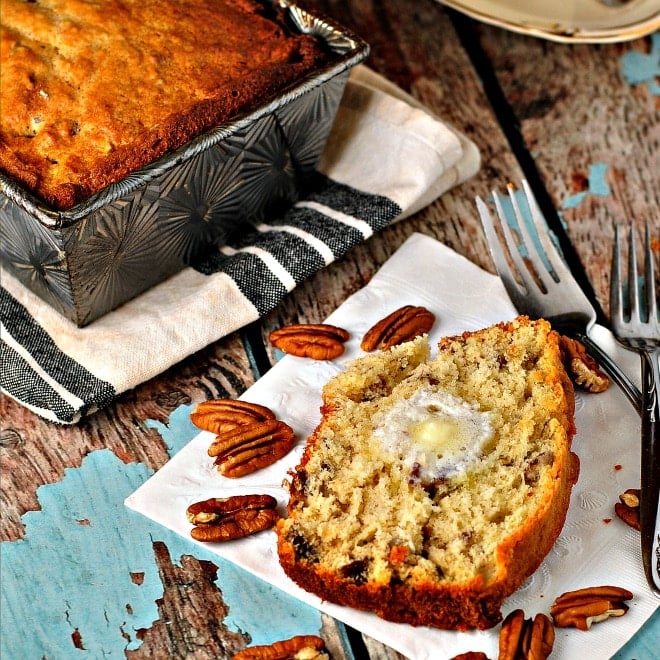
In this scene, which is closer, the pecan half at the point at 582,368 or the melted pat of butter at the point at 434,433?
the melted pat of butter at the point at 434,433

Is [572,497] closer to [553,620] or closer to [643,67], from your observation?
[553,620]

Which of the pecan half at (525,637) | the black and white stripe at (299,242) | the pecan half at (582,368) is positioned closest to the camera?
the pecan half at (525,637)

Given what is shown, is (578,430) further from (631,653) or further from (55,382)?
(55,382)

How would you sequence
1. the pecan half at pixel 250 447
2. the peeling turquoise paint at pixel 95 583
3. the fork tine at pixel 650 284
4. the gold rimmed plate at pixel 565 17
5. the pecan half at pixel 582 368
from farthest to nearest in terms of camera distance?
1. the gold rimmed plate at pixel 565 17
2. the fork tine at pixel 650 284
3. the pecan half at pixel 582 368
4. the pecan half at pixel 250 447
5. the peeling turquoise paint at pixel 95 583

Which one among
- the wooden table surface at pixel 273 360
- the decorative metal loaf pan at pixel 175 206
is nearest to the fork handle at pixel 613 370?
the wooden table surface at pixel 273 360

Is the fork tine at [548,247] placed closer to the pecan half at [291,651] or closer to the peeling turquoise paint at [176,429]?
the peeling turquoise paint at [176,429]

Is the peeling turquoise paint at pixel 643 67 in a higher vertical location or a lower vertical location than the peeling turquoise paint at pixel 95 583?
higher

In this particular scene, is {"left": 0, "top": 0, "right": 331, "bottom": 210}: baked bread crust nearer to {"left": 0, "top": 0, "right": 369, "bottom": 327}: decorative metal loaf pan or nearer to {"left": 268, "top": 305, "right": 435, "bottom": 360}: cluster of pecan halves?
{"left": 0, "top": 0, "right": 369, "bottom": 327}: decorative metal loaf pan
